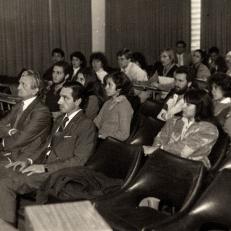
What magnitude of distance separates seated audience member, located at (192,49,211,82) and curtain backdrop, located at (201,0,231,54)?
1.75 metres

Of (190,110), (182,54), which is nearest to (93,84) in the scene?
(190,110)

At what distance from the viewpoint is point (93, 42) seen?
9.16 meters

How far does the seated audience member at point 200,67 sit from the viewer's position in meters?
7.97

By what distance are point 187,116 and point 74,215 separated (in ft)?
7.23

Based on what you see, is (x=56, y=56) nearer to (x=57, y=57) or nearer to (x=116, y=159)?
(x=57, y=57)

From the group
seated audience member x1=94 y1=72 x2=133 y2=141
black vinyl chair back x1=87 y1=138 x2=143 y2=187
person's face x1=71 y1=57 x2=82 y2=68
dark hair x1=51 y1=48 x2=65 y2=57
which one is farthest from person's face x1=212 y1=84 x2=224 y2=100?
dark hair x1=51 y1=48 x2=65 y2=57

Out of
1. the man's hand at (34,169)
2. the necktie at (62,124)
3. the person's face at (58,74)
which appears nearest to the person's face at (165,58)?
the person's face at (58,74)

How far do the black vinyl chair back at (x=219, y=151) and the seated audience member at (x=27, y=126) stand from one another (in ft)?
4.29

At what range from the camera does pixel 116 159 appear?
10.9 ft

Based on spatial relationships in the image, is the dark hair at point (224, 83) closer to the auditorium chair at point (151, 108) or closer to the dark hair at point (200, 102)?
the auditorium chair at point (151, 108)

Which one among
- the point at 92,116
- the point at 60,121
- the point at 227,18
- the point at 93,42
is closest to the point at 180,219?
the point at 60,121

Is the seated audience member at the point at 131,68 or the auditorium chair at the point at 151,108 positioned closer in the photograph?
the auditorium chair at the point at 151,108

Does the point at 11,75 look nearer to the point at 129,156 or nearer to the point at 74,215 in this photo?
the point at 129,156

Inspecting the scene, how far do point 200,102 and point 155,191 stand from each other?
0.87 m
